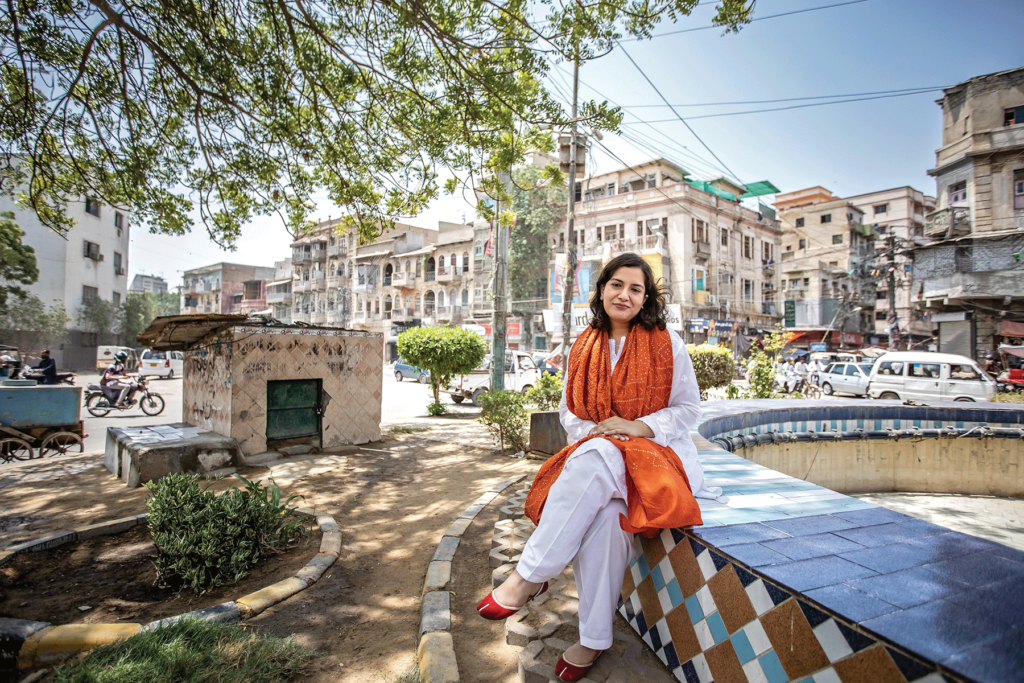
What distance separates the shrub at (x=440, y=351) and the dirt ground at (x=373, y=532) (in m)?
5.70

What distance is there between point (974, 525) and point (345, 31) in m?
8.51

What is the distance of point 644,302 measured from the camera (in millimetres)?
2584

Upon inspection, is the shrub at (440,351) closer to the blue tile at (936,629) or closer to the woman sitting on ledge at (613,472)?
the woman sitting on ledge at (613,472)

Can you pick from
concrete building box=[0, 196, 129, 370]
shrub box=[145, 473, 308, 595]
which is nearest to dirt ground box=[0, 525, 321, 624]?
shrub box=[145, 473, 308, 595]

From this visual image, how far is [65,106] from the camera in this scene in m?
5.43

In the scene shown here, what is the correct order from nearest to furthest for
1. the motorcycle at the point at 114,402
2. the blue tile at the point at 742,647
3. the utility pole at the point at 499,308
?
the blue tile at the point at 742,647 < the utility pole at the point at 499,308 < the motorcycle at the point at 114,402

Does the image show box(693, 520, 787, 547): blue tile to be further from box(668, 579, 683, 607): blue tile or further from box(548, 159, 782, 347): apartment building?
box(548, 159, 782, 347): apartment building

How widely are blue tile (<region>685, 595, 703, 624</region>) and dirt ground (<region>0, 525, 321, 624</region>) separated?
99.5 inches

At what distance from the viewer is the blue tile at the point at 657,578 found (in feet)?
6.91

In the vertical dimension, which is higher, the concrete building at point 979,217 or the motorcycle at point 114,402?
the concrete building at point 979,217

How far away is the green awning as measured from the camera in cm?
3318

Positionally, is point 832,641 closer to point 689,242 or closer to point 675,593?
point 675,593

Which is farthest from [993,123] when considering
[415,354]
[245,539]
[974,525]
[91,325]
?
[91,325]

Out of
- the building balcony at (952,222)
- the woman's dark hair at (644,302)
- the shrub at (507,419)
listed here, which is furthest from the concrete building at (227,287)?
the woman's dark hair at (644,302)
